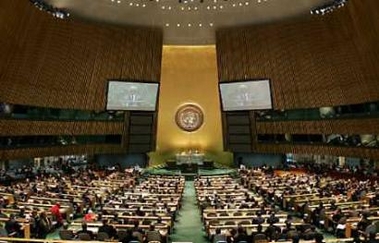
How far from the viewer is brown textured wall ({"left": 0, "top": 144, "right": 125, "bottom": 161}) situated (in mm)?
29766

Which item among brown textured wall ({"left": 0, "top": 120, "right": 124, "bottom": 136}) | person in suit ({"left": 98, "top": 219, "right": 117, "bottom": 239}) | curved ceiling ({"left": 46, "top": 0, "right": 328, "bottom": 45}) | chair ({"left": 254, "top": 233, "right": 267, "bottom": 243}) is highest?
curved ceiling ({"left": 46, "top": 0, "right": 328, "bottom": 45})

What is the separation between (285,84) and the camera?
1448 inches

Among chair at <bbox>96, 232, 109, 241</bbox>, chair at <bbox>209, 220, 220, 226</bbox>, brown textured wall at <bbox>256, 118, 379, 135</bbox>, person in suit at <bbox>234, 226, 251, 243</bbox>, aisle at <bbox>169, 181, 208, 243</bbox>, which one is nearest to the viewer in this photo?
person in suit at <bbox>234, 226, 251, 243</bbox>

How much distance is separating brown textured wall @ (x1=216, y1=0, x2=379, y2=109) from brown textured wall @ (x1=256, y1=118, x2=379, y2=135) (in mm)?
1351

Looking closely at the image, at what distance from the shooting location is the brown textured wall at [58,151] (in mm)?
29766

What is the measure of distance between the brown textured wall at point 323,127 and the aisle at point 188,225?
12366mm

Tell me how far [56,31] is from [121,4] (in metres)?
4.78

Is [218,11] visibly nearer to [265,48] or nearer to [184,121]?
[265,48]

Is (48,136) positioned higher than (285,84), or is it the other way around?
(285,84)

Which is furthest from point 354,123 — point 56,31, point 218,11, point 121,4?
point 56,31

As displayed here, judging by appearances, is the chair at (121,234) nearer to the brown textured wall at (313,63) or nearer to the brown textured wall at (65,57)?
the brown textured wall at (65,57)

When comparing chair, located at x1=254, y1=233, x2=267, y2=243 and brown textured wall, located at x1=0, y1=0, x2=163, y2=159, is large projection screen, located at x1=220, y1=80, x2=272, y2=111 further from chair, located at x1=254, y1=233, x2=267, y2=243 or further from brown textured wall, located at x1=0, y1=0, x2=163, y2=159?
chair, located at x1=254, y1=233, x2=267, y2=243

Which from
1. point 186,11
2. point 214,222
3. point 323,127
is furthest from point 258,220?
point 186,11

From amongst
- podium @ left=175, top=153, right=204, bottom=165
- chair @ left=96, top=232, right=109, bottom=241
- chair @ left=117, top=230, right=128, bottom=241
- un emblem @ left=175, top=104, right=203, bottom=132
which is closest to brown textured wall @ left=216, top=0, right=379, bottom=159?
podium @ left=175, top=153, right=204, bottom=165
